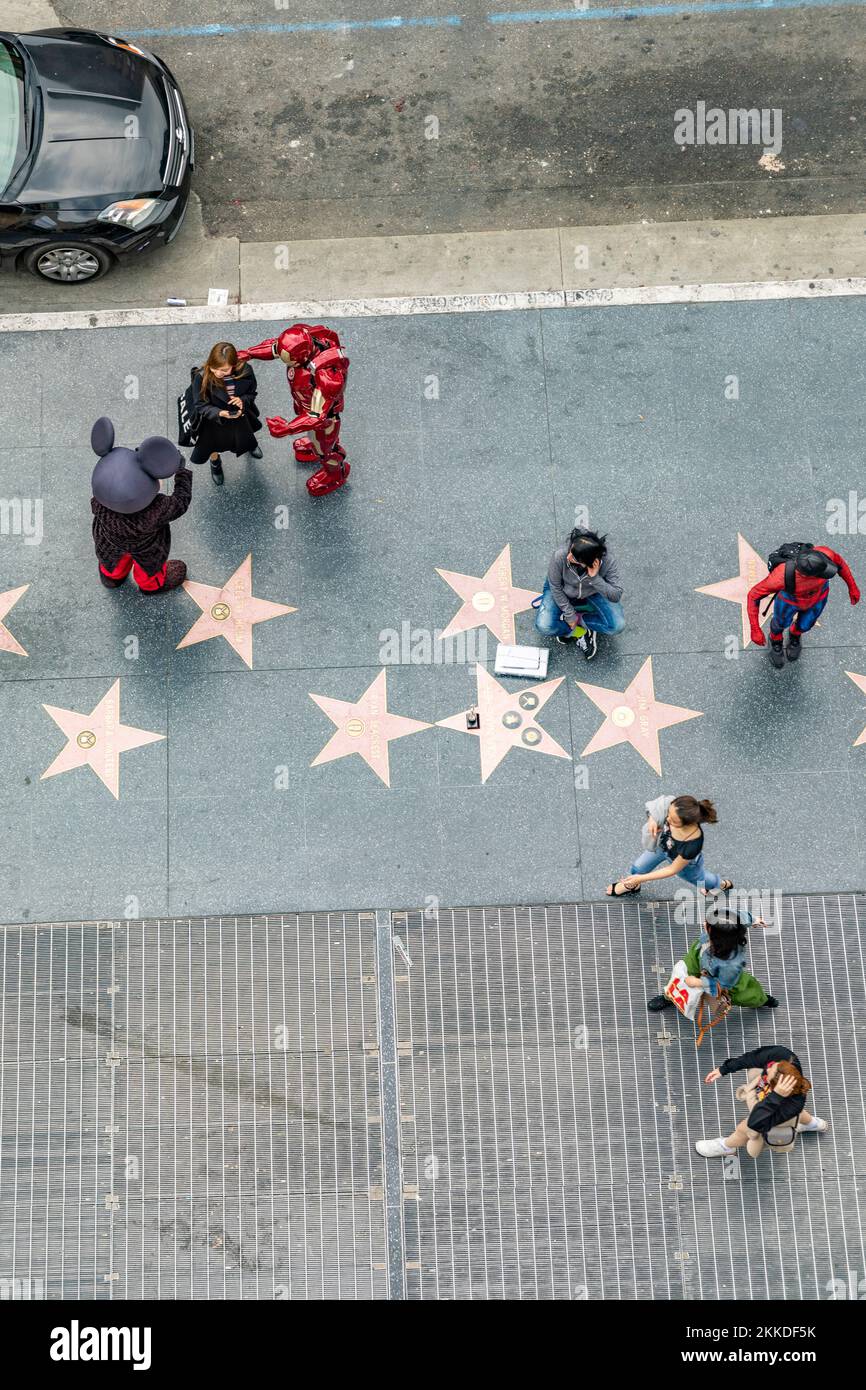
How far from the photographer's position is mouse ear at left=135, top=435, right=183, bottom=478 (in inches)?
402

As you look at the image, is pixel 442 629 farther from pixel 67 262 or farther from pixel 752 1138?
pixel 67 262

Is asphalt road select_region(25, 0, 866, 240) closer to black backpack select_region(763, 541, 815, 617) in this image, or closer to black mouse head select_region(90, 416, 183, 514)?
black mouse head select_region(90, 416, 183, 514)

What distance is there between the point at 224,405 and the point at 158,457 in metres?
0.91

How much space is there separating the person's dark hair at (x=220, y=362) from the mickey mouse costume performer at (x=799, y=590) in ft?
14.0

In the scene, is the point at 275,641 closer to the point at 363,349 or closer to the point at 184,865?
the point at 184,865

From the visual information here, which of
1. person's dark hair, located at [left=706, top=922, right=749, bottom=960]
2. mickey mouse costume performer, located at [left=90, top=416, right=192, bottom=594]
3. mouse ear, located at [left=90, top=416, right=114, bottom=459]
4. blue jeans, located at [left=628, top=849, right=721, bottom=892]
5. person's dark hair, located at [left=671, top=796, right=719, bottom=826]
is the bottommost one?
person's dark hair, located at [left=706, top=922, right=749, bottom=960]

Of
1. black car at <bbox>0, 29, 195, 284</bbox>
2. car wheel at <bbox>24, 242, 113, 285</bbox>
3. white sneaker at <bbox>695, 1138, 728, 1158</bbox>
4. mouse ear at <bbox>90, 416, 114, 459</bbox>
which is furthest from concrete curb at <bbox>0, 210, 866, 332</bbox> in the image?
white sneaker at <bbox>695, 1138, 728, 1158</bbox>

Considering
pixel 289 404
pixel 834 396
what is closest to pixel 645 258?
pixel 834 396

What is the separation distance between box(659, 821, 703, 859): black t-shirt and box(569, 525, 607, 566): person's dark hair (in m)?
2.03

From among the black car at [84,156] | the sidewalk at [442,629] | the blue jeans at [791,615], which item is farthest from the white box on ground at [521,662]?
the black car at [84,156]

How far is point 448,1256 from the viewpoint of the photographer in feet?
32.8

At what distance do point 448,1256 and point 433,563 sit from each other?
5.40 m

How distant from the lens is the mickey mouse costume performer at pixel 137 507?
1027cm

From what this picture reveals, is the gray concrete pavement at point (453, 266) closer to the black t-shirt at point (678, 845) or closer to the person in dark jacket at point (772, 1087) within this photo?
the black t-shirt at point (678, 845)
